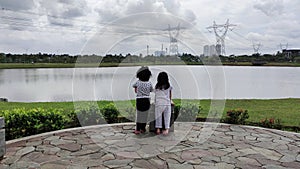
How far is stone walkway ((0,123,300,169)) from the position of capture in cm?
393

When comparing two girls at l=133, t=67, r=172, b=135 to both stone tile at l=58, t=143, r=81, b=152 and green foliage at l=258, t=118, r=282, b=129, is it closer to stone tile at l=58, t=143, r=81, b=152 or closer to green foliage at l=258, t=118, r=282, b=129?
stone tile at l=58, t=143, r=81, b=152

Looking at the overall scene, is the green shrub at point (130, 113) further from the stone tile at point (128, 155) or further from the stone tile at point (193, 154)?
the stone tile at point (193, 154)

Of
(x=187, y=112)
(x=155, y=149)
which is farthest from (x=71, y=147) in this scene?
(x=187, y=112)

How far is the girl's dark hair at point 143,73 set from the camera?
5200 mm

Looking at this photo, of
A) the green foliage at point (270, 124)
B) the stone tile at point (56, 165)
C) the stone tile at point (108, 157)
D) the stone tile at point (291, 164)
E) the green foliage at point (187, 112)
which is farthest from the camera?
the green foliage at point (187, 112)

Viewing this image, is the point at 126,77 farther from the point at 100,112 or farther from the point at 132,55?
the point at 100,112

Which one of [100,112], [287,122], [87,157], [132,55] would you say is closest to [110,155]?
[87,157]

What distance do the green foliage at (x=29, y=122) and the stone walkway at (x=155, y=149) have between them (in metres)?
0.29

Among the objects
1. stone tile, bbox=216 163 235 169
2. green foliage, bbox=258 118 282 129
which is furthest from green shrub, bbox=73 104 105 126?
green foliage, bbox=258 118 282 129

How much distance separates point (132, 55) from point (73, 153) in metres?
1.84

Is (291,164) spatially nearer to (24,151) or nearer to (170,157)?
(170,157)

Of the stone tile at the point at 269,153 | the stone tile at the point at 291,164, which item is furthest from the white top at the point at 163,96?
the stone tile at the point at 291,164

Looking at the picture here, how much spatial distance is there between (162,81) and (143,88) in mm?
360

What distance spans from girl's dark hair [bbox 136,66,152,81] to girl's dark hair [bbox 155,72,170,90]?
202 millimetres
